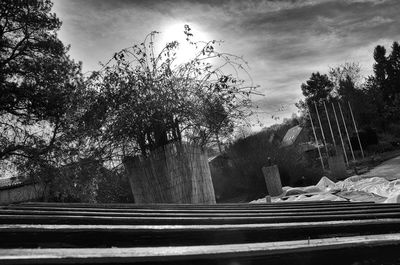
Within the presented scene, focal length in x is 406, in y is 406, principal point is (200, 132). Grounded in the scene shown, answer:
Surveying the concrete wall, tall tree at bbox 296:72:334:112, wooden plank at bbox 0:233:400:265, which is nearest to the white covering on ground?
the concrete wall

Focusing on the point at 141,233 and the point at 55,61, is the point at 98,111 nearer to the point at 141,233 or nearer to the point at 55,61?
the point at 141,233

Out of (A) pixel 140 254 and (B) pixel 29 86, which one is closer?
(A) pixel 140 254

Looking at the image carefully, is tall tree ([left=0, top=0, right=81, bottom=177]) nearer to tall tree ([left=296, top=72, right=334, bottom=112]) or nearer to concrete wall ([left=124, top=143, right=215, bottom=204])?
concrete wall ([left=124, top=143, right=215, bottom=204])

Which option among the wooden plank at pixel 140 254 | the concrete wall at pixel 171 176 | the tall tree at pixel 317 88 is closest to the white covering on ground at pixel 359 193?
the concrete wall at pixel 171 176

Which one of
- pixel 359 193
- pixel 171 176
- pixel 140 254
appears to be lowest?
pixel 359 193

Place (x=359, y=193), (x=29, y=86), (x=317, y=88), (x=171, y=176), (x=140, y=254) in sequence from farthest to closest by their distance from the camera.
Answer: (x=317, y=88)
(x=29, y=86)
(x=359, y=193)
(x=171, y=176)
(x=140, y=254)

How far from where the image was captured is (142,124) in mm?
5012

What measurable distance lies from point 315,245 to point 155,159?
3902mm

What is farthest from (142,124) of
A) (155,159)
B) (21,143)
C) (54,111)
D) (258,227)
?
(21,143)

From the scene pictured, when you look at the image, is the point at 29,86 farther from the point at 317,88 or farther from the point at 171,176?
the point at 317,88

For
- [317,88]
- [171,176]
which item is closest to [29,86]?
[171,176]

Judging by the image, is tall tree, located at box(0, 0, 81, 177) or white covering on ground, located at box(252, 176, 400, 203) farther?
tall tree, located at box(0, 0, 81, 177)

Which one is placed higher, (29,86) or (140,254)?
(29,86)

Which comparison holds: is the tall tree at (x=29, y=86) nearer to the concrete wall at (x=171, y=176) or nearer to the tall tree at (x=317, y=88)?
the concrete wall at (x=171, y=176)
